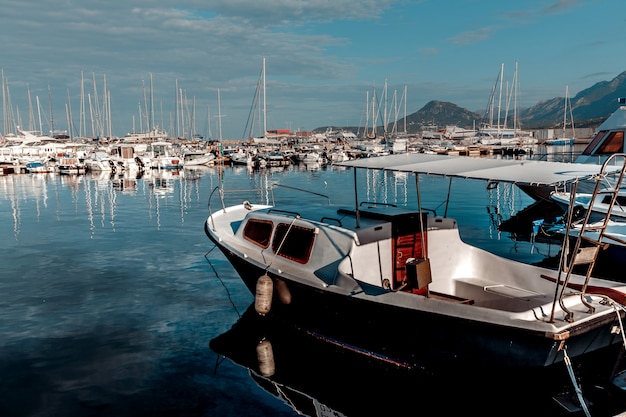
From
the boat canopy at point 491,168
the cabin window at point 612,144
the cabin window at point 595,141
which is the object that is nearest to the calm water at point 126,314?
the boat canopy at point 491,168

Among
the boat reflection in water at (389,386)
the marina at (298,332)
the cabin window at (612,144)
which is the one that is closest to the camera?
the marina at (298,332)

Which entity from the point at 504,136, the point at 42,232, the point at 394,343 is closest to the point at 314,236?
the point at 394,343

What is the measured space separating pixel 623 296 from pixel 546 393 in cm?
219

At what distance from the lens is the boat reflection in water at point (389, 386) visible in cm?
834

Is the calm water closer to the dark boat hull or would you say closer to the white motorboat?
the dark boat hull

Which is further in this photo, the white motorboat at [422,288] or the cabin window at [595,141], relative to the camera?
the cabin window at [595,141]

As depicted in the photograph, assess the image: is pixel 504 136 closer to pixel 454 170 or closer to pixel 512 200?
pixel 512 200

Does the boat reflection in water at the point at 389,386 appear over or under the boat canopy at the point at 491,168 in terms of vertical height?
under

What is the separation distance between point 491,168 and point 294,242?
172 inches

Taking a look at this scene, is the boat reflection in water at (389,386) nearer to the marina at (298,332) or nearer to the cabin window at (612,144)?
the marina at (298,332)

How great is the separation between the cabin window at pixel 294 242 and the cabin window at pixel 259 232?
302mm

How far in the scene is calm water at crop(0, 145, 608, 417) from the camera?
888cm

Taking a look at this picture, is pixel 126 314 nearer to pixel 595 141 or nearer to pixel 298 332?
pixel 298 332

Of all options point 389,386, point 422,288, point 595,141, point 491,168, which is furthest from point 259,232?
point 595,141
